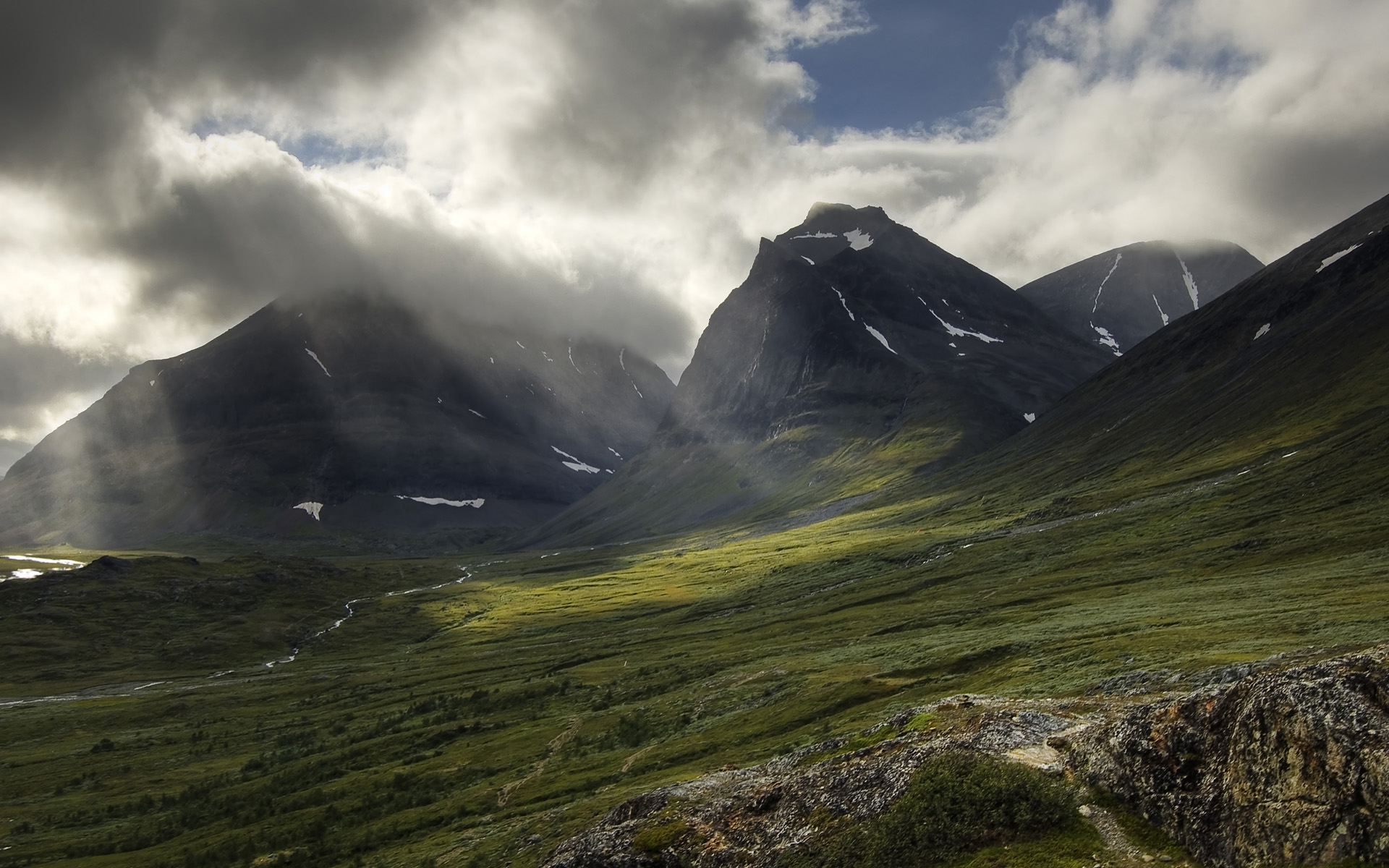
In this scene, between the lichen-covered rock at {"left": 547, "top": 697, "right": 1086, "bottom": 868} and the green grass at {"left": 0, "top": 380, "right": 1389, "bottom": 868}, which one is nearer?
the lichen-covered rock at {"left": 547, "top": 697, "right": 1086, "bottom": 868}

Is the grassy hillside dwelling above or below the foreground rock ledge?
below

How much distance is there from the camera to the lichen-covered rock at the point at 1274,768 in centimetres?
1995

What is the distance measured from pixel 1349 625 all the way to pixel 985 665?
80.9 feet

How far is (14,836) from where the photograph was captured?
242 feet

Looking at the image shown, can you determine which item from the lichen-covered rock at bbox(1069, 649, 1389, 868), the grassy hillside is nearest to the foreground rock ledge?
the lichen-covered rock at bbox(1069, 649, 1389, 868)

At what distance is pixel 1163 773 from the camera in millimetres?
25219

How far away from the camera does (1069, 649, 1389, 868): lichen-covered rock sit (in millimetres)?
19953

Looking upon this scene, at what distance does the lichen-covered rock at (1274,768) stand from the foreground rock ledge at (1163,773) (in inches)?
1.4

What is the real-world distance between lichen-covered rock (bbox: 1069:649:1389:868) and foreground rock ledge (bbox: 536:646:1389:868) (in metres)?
0.03

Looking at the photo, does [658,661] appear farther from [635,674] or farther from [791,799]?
[791,799]

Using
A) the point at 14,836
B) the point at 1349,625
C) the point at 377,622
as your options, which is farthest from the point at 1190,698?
the point at 377,622

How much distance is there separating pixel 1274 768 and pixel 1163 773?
12.1 ft

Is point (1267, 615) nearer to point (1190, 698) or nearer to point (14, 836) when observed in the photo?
point (1190, 698)

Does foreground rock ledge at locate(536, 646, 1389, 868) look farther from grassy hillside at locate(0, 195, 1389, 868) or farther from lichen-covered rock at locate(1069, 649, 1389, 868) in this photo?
grassy hillside at locate(0, 195, 1389, 868)
